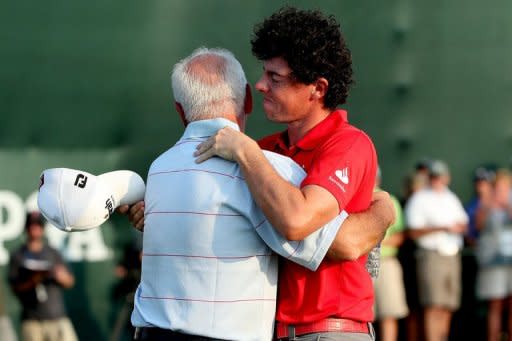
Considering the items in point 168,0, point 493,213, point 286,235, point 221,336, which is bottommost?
point 221,336

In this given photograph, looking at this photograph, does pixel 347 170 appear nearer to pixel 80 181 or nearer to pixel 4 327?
pixel 80 181

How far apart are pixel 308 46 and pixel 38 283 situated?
5466 mm

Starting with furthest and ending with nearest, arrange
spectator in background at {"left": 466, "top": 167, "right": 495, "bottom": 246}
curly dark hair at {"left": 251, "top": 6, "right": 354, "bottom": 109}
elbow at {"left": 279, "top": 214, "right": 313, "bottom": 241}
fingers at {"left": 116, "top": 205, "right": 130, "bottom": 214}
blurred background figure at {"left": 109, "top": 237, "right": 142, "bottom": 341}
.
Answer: spectator in background at {"left": 466, "top": 167, "right": 495, "bottom": 246} → blurred background figure at {"left": 109, "top": 237, "right": 142, "bottom": 341} → fingers at {"left": 116, "top": 205, "right": 130, "bottom": 214} → curly dark hair at {"left": 251, "top": 6, "right": 354, "bottom": 109} → elbow at {"left": 279, "top": 214, "right": 313, "bottom": 241}

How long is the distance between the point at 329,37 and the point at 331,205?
0.56 metres

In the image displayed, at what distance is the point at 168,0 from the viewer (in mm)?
9281

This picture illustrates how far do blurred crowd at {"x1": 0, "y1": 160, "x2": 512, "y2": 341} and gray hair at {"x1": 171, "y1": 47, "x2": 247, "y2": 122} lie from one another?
217 inches

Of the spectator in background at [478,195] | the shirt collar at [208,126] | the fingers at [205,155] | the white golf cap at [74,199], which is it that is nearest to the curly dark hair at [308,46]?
the shirt collar at [208,126]

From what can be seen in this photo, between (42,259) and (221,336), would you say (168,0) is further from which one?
(221,336)

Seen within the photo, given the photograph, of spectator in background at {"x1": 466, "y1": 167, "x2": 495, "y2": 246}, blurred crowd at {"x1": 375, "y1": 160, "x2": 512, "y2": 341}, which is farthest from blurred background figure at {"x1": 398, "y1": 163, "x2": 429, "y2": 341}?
spectator in background at {"x1": 466, "y1": 167, "x2": 495, "y2": 246}

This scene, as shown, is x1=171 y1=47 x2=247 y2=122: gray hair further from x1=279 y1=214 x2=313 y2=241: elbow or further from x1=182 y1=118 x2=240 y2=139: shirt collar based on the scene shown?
x1=279 y1=214 x2=313 y2=241: elbow

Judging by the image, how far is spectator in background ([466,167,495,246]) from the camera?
9531mm

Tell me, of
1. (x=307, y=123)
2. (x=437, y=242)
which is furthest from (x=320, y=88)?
(x=437, y=242)

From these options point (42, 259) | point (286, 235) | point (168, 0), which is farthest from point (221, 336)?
point (168, 0)

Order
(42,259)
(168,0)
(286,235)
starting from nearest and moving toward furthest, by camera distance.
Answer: (286,235), (42,259), (168,0)
